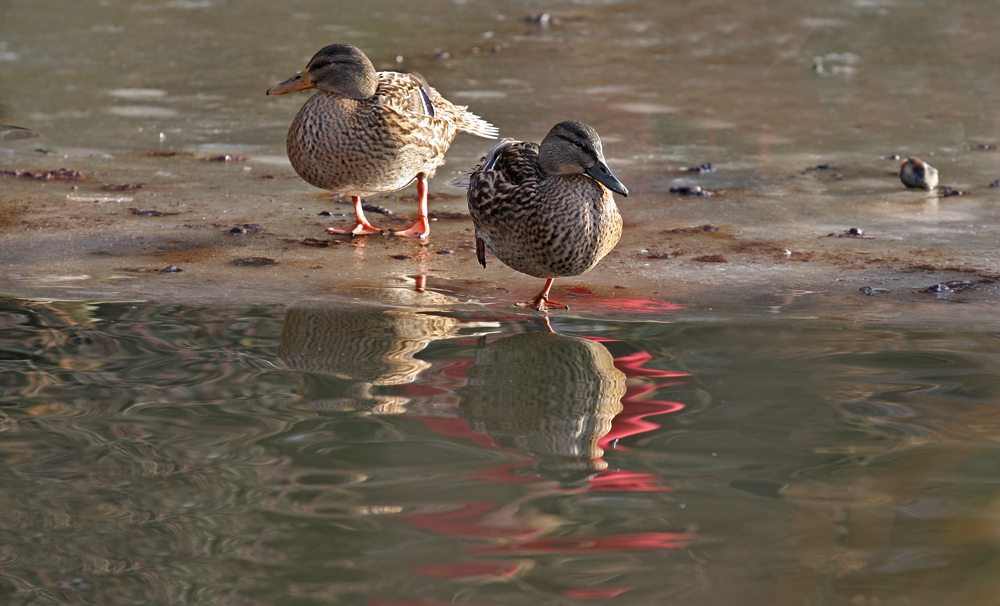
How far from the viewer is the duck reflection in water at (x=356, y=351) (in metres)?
3.98

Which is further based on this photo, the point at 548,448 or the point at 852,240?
the point at 852,240

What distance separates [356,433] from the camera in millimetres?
3666

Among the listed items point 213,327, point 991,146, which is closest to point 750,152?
point 991,146

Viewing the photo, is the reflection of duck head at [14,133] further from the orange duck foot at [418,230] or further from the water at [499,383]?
the orange duck foot at [418,230]

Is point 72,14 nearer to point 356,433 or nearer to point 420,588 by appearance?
point 356,433

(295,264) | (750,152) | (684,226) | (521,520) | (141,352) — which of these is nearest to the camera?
(521,520)

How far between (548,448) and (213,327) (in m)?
1.86

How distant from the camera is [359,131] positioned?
6.15 m

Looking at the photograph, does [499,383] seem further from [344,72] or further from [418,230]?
[344,72]

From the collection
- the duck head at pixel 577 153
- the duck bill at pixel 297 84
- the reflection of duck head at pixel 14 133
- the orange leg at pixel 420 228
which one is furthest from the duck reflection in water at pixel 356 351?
the reflection of duck head at pixel 14 133

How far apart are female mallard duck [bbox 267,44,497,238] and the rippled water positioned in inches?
59.4

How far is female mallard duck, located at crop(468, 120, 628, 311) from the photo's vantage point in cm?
483

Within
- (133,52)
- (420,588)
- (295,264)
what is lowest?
(420,588)

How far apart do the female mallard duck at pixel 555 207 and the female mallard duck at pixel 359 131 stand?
4.12ft
